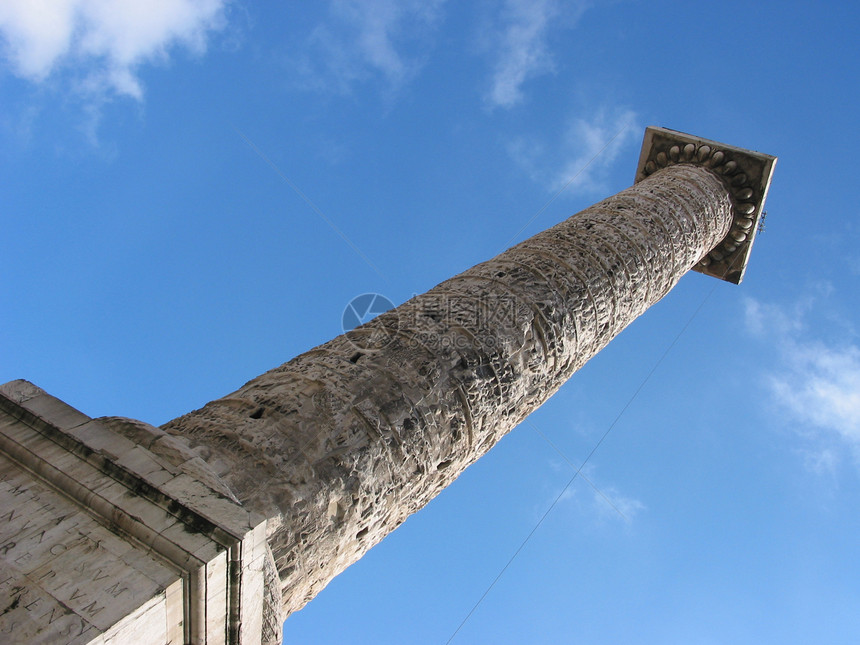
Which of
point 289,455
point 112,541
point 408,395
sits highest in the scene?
point 408,395

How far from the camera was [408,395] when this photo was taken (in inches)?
141

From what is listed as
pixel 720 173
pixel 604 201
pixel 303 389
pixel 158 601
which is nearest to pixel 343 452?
pixel 303 389

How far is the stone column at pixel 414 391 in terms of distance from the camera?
2.96 meters

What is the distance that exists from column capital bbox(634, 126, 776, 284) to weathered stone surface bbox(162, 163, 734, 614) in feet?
10.4

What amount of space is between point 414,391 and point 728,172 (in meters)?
6.43

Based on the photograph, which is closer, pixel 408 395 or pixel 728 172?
pixel 408 395

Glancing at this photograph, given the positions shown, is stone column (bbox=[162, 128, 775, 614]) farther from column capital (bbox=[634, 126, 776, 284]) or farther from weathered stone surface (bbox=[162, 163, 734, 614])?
column capital (bbox=[634, 126, 776, 284])

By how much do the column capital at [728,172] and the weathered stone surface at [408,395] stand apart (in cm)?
317

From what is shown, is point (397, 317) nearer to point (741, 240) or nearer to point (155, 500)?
point (155, 500)

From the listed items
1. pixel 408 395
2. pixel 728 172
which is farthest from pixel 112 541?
pixel 728 172

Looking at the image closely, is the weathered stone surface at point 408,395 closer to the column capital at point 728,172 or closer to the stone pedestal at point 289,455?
the stone pedestal at point 289,455

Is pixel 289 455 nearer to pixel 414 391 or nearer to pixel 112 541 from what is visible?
pixel 414 391

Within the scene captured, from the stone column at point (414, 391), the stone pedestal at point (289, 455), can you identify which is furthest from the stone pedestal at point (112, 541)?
the stone column at point (414, 391)

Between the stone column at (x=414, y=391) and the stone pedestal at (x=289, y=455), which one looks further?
the stone column at (x=414, y=391)
